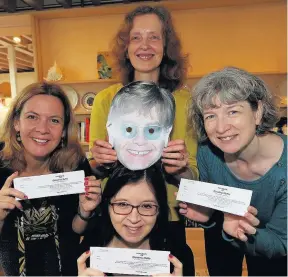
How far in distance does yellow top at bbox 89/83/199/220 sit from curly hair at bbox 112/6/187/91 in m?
0.06

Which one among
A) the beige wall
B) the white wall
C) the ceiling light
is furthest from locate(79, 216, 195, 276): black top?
the ceiling light

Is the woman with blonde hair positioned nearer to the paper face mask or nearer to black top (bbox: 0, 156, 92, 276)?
black top (bbox: 0, 156, 92, 276)

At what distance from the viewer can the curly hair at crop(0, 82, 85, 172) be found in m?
1.52

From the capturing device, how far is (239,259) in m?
1.75

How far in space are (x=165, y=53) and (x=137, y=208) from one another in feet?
2.30

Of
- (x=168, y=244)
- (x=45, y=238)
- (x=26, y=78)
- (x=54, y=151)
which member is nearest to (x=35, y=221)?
(x=45, y=238)

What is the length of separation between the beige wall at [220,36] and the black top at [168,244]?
2091 mm

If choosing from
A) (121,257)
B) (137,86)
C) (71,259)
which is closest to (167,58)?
(137,86)

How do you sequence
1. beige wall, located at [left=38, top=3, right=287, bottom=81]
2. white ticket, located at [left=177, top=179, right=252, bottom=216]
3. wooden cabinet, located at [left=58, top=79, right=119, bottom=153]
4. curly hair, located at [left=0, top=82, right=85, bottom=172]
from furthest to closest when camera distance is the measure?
beige wall, located at [left=38, top=3, right=287, bottom=81] < wooden cabinet, located at [left=58, top=79, right=119, bottom=153] < curly hair, located at [left=0, top=82, right=85, bottom=172] < white ticket, located at [left=177, top=179, right=252, bottom=216]

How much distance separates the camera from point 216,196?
134 cm

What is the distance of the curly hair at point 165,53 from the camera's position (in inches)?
59.1

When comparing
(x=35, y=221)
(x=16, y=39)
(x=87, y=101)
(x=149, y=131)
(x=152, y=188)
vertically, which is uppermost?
(x=16, y=39)

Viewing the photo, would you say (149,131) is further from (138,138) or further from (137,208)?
(137,208)

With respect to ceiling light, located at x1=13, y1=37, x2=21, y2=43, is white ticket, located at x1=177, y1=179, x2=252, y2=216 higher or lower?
lower
